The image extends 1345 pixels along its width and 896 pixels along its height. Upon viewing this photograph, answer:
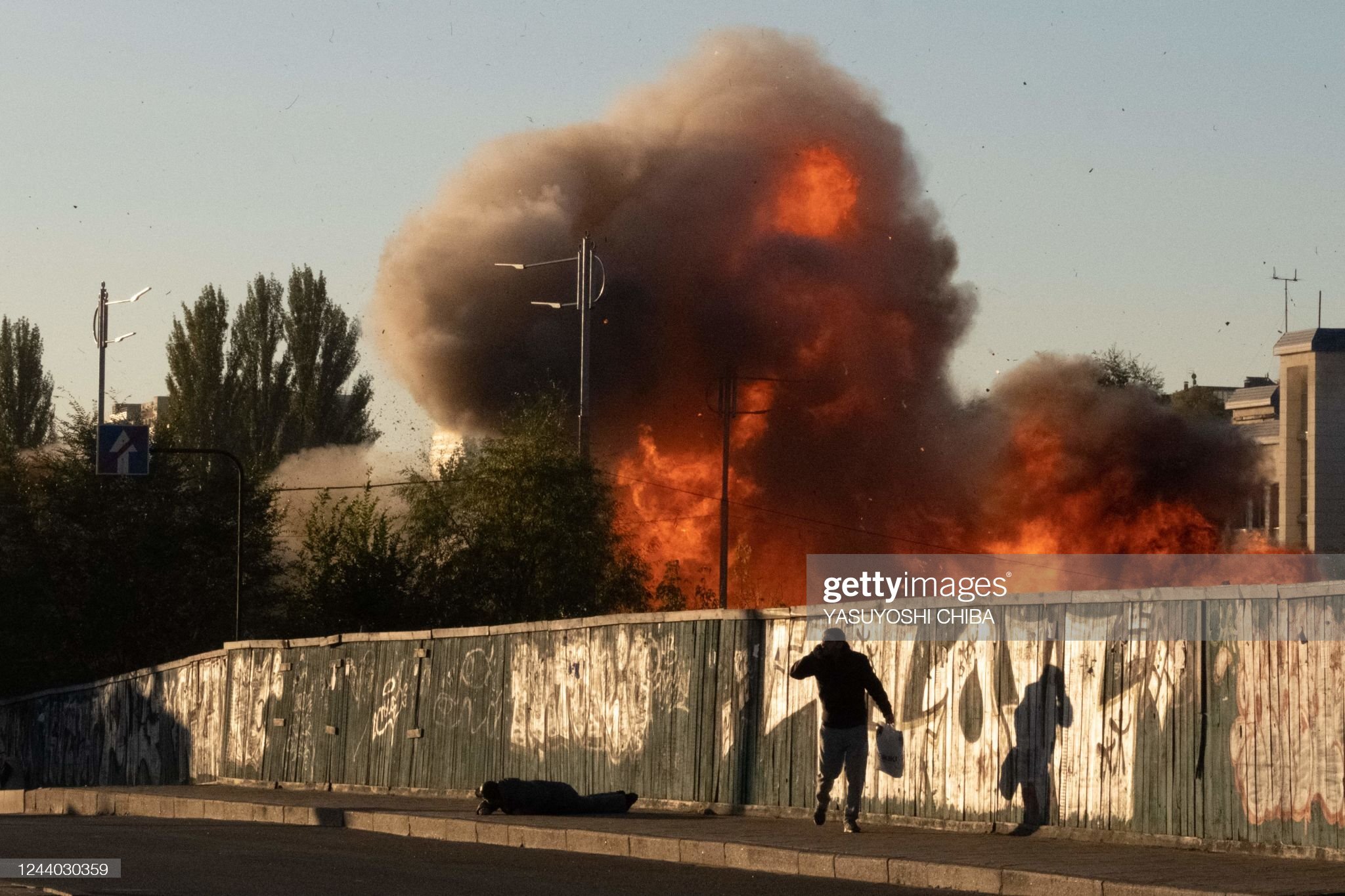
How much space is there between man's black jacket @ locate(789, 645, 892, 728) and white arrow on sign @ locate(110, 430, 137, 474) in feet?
74.5

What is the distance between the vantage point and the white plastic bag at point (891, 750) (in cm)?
1491

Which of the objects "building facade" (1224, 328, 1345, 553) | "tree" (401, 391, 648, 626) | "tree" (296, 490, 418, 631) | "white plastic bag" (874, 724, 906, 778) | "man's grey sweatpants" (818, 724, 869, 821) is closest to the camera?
"man's grey sweatpants" (818, 724, 869, 821)

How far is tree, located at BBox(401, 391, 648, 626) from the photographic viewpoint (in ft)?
151

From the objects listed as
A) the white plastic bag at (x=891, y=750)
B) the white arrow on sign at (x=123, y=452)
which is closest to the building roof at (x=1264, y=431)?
the white arrow on sign at (x=123, y=452)

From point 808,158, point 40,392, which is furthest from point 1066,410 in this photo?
point 40,392

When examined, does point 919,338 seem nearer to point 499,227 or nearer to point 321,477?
point 499,227

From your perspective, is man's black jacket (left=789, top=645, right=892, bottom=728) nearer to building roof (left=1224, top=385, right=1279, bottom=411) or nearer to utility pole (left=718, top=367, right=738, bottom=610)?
utility pole (left=718, top=367, right=738, bottom=610)

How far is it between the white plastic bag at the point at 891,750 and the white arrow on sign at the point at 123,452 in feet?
73.3

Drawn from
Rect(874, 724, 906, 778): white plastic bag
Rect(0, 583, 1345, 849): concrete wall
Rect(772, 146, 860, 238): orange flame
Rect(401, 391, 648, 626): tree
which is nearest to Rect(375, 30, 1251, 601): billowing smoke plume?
Rect(772, 146, 860, 238): orange flame

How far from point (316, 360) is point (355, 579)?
28.0 m

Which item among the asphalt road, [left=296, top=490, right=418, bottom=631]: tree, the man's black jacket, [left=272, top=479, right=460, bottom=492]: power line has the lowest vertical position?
the asphalt road

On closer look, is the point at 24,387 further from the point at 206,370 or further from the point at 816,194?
the point at 816,194

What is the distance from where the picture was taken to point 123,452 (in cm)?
3447

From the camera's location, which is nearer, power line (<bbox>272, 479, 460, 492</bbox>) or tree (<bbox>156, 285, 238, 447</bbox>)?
power line (<bbox>272, 479, 460, 492</bbox>)
